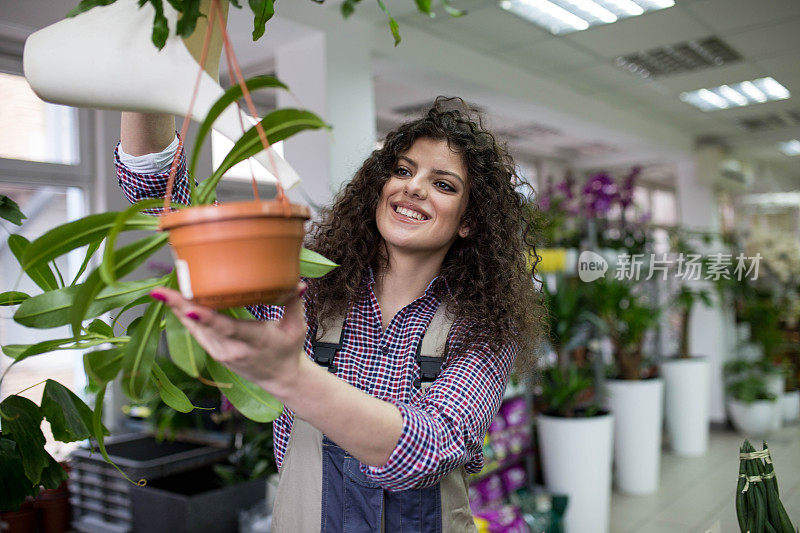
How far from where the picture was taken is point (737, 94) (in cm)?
A: 244

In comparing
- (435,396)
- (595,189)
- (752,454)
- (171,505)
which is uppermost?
(595,189)

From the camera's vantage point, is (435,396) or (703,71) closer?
(435,396)

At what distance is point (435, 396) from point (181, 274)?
513 mm

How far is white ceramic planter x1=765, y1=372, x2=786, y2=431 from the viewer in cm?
184

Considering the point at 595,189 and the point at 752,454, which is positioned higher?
the point at 595,189

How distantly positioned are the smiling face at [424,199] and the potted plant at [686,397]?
11.3ft

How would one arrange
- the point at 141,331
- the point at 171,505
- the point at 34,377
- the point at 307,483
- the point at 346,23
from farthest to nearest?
the point at 346,23
the point at 34,377
the point at 171,505
the point at 307,483
the point at 141,331

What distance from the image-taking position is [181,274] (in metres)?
0.58

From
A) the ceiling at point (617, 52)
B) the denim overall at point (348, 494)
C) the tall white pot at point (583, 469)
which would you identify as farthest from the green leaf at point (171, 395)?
the tall white pot at point (583, 469)

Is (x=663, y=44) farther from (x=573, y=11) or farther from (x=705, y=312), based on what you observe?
(x=705, y=312)

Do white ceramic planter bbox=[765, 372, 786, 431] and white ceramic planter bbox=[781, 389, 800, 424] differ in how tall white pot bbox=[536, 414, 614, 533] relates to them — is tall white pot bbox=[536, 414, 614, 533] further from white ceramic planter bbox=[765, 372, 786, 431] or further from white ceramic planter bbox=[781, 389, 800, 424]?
white ceramic planter bbox=[781, 389, 800, 424]

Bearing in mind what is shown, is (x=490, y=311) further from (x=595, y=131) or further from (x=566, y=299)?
(x=595, y=131)

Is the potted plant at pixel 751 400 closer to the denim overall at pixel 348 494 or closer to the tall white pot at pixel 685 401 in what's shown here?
the tall white pot at pixel 685 401

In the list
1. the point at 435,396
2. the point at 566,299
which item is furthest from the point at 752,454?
the point at 566,299
